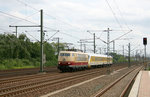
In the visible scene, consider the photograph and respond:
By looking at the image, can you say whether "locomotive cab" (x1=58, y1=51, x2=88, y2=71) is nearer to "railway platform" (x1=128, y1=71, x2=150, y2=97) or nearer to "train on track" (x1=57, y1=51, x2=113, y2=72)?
"train on track" (x1=57, y1=51, x2=113, y2=72)

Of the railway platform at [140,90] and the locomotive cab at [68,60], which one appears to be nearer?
the railway platform at [140,90]

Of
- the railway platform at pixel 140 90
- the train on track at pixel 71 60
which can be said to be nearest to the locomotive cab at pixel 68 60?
the train on track at pixel 71 60

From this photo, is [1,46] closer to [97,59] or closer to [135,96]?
[97,59]

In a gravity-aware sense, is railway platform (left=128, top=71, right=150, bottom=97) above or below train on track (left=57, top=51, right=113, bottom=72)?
below

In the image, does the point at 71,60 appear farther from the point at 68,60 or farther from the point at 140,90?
the point at 140,90

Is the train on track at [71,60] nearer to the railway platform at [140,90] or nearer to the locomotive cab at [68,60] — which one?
the locomotive cab at [68,60]

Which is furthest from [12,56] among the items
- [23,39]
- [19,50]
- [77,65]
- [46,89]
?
[46,89]

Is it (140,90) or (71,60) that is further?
(71,60)

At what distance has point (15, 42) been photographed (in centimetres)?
4984

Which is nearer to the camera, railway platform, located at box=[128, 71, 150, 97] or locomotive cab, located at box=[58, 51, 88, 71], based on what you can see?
railway platform, located at box=[128, 71, 150, 97]

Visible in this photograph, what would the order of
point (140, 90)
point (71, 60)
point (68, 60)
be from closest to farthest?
point (140, 90), point (68, 60), point (71, 60)

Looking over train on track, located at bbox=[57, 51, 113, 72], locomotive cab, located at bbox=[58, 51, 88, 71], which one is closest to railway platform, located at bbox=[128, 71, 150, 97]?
train on track, located at bbox=[57, 51, 113, 72]

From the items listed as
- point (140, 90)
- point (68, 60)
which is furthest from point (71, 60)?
point (140, 90)

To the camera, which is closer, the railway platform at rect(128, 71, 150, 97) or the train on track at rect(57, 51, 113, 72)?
the railway platform at rect(128, 71, 150, 97)
